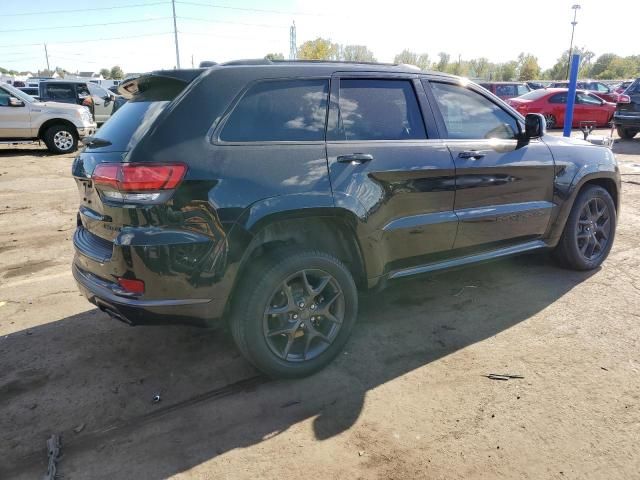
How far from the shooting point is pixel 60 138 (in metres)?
13.1

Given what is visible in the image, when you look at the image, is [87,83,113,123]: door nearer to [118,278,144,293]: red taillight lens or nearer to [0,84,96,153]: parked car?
[0,84,96,153]: parked car

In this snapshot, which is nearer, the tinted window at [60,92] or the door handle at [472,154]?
the door handle at [472,154]

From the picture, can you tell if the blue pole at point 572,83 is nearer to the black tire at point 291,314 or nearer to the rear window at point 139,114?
the black tire at point 291,314

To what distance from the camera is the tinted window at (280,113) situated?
2.80 m

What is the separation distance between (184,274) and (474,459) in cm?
171

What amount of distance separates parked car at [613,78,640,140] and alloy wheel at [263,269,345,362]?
49.7 ft

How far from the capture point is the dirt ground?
2391 millimetres

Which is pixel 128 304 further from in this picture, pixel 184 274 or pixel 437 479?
pixel 437 479

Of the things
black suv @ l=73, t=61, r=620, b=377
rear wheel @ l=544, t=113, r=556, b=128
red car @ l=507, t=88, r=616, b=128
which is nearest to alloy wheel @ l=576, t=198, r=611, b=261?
black suv @ l=73, t=61, r=620, b=377

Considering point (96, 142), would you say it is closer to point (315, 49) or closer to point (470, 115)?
point (470, 115)

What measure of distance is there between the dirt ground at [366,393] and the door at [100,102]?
48.3 feet

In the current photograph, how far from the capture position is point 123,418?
2.71 meters

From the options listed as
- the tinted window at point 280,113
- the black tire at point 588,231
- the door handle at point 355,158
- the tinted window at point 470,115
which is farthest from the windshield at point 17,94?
the black tire at point 588,231

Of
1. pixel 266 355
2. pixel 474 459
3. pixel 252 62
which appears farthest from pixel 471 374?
pixel 252 62
